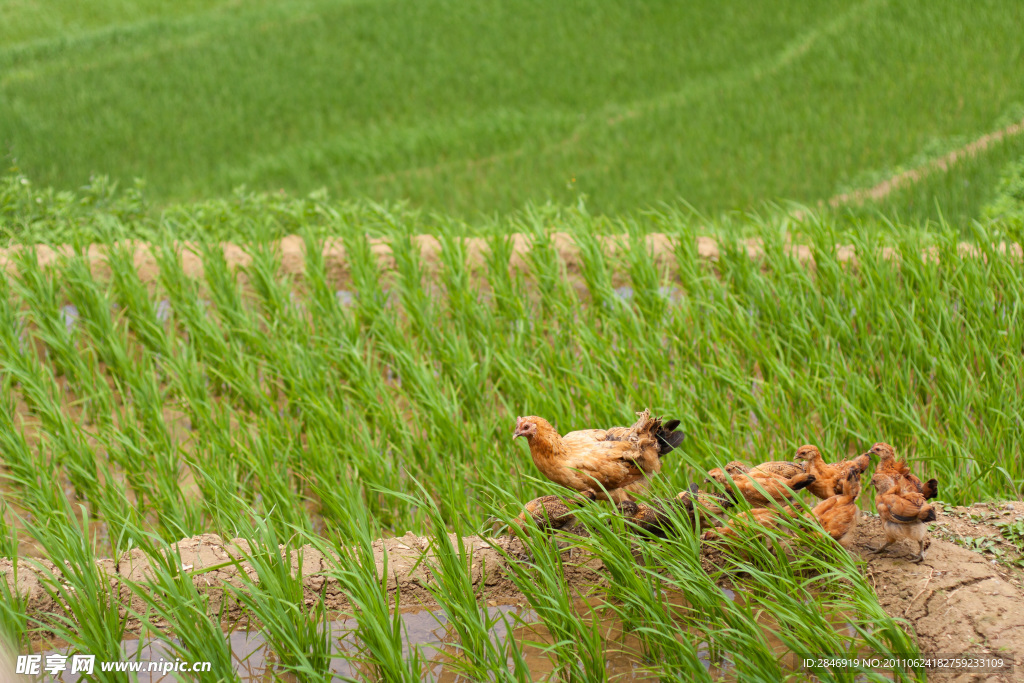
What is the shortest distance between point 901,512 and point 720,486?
0.51 metres

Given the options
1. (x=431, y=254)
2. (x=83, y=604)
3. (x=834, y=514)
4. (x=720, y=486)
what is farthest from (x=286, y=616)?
(x=431, y=254)

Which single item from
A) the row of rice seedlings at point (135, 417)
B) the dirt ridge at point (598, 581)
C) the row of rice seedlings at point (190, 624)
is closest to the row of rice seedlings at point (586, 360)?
the row of rice seedlings at point (135, 417)

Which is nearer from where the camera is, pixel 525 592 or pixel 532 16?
pixel 525 592

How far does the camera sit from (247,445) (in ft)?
11.6

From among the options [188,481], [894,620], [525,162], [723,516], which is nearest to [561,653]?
[723,516]

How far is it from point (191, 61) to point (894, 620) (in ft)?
48.6

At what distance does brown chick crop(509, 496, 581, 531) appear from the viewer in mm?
2373

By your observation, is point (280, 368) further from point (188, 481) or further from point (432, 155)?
point (432, 155)

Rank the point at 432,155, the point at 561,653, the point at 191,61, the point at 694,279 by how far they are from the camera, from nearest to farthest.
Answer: the point at 561,653 < the point at 694,279 < the point at 432,155 < the point at 191,61

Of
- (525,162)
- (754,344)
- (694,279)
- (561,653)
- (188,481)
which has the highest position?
(525,162)

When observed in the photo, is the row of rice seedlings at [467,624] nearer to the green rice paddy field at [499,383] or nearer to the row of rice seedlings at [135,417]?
the green rice paddy field at [499,383]

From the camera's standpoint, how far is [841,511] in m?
2.21


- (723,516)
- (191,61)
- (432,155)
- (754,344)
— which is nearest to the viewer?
(723,516)

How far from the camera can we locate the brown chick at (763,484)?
7.39 ft
